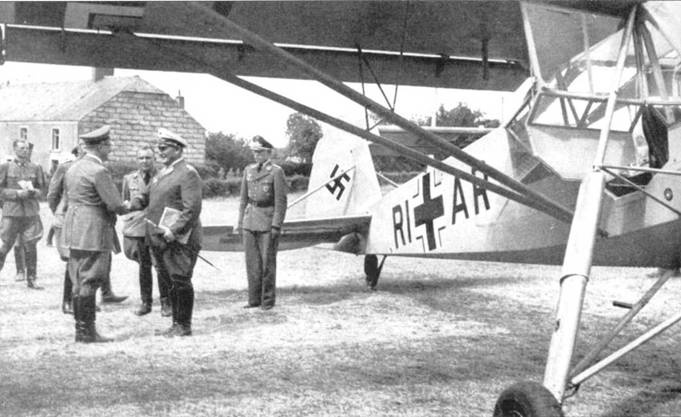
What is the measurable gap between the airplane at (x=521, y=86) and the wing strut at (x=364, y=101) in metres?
0.01

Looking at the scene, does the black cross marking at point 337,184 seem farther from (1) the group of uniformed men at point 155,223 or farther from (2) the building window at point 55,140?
(2) the building window at point 55,140

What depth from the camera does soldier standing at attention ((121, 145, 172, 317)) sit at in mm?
8031

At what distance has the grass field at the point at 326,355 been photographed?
481cm

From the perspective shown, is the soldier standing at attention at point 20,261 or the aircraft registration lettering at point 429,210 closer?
the aircraft registration lettering at point 429,210

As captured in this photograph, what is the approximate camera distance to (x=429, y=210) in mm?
7070

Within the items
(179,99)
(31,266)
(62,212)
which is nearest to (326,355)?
(62,212)

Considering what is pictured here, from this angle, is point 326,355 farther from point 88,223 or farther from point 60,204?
point 60,204

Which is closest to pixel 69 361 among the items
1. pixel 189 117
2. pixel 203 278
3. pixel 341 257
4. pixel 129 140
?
pixel 203 278

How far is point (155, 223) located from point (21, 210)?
4009 millimetres

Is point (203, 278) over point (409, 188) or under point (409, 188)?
under

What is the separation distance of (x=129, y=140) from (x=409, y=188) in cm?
4652

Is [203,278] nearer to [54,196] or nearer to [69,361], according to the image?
[54,196]

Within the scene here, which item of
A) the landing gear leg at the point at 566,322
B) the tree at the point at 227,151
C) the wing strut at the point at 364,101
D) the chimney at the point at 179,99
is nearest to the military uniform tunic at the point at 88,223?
the wing strut at the point at 364,101

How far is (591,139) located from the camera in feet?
15.3
